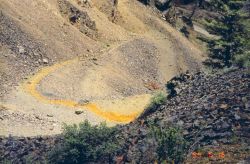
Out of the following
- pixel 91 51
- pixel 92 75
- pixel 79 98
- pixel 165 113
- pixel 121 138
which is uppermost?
pixel 91 51

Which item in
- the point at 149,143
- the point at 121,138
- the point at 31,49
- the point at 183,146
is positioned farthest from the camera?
the point at 31,49

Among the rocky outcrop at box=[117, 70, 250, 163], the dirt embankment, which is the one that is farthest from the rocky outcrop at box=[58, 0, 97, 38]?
the rocky outcrop at box=[117, 70, 250, 163]

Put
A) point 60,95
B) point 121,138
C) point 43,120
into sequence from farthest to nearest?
point 60,95, point 43,120, point 121,138

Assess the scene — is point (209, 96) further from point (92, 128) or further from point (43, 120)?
point (43, 120)

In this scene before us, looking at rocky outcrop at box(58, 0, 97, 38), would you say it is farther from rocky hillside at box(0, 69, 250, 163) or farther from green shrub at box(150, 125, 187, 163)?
green shrub at box(150, 125, 187, 163)

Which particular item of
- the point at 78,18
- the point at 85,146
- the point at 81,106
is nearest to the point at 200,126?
the point at 85,146

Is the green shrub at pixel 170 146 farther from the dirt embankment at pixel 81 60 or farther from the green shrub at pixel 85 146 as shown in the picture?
the dirt embankment at pixel 81 60

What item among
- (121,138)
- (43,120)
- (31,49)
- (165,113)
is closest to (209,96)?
(165,113)

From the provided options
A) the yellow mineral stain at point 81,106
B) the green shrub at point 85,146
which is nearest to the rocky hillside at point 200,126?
the green shrub at point 85,146
